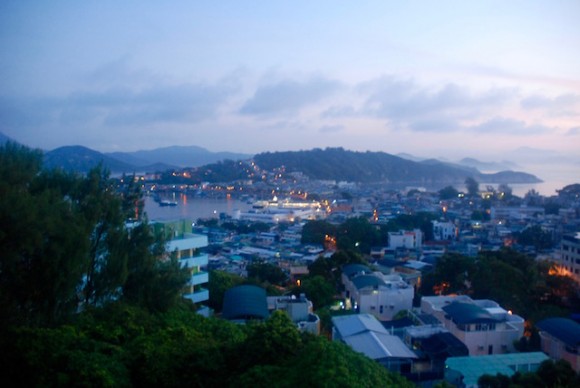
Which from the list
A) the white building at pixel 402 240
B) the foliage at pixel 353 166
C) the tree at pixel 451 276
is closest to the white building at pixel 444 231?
the white building at pixel 402 240

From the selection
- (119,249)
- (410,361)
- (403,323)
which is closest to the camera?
(119,249)

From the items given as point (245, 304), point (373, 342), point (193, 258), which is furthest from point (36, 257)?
point (193, 258)

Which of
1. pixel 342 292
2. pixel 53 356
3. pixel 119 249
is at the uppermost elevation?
pixel 119 249

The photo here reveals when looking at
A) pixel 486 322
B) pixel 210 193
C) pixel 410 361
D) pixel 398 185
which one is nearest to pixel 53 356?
pixel 410 361

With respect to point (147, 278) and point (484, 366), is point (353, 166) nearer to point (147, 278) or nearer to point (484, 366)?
point (484, 366)

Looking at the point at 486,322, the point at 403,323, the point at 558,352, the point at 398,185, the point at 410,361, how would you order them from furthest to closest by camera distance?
1. the point at 398,185
2. the point at 403,323
3. the point at 486,322
4. the point at 558,352
5. the point at 410,361

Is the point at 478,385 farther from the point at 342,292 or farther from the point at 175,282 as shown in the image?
the point at 342,292

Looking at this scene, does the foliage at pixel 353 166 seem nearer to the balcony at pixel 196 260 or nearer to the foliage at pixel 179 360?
the balcony at pixel 196 260
